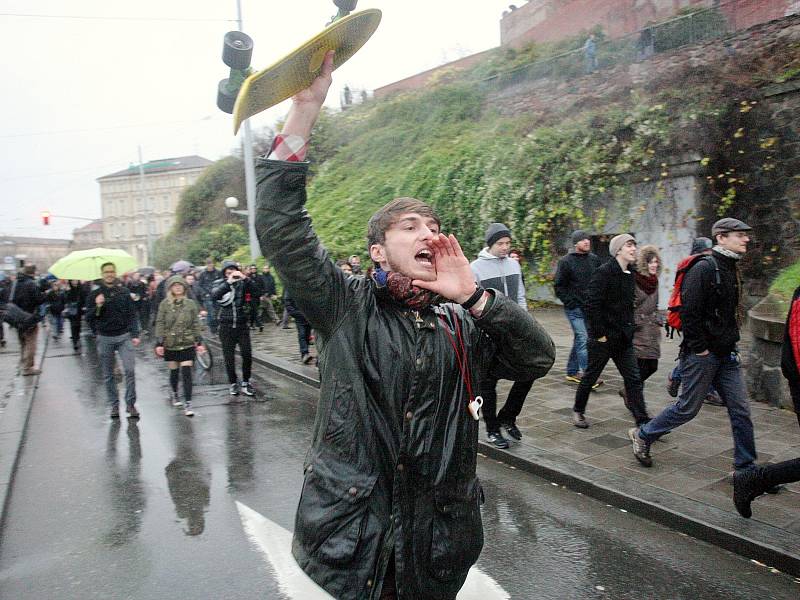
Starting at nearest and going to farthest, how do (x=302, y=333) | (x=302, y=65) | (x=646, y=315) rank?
(x=302, y=65) → (x=646, y=315) → (x=302, y=333)

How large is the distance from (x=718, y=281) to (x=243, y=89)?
401cm

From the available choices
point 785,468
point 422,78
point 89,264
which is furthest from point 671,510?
point 422,78

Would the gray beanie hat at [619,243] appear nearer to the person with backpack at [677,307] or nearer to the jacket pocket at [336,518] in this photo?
the person with backpack at [677,307]

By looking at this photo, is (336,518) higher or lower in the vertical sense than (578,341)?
higher

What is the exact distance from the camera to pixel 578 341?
26.4 ft

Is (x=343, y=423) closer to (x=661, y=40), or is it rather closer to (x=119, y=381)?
(x=119, y=381)

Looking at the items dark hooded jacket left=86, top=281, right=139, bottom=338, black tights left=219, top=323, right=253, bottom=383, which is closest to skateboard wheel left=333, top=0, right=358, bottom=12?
dark hooded jacket left=86, top=281, right=139, bottom=338

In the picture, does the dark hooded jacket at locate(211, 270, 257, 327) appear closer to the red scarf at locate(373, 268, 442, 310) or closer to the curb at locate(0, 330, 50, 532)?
the curb at locate(0, 330, 50, 532)

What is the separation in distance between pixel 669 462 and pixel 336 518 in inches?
165

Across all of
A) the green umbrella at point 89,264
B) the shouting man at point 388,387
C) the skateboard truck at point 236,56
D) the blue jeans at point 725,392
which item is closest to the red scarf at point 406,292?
the shouting man at point 388,387

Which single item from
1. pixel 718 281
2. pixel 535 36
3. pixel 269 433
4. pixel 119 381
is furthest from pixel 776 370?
pixel 535 36

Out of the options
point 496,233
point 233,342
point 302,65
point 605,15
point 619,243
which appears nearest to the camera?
point 302,65

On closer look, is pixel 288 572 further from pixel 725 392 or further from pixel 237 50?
pixel 725 392

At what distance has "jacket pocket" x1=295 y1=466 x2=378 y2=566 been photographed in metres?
1.83
